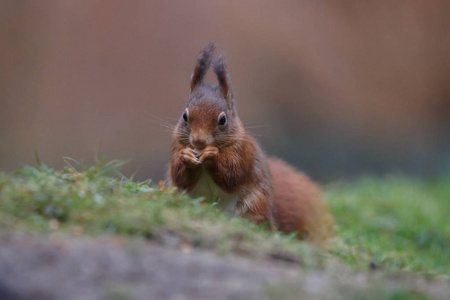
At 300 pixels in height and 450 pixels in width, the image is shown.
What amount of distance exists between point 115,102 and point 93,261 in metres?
8.75

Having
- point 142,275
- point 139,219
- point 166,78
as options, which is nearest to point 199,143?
point 139,219

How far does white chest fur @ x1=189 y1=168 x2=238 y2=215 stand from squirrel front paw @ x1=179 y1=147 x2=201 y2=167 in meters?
0.15

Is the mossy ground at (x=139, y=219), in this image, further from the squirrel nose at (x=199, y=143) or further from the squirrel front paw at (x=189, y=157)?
the squirrel nose at (x=199, y=143)

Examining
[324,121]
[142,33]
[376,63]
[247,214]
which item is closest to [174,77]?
[142,33]

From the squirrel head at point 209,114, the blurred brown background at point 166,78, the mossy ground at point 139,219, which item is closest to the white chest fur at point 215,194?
the squirrel head at point 209,114

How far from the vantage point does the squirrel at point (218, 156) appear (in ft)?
15.4

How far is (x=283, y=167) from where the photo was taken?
252 inches

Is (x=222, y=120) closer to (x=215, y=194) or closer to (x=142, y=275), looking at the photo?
(x=215, y=194)

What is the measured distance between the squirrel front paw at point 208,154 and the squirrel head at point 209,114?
66mm

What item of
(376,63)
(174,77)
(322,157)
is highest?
Answer: (376,63)

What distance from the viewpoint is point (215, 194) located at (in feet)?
15.6

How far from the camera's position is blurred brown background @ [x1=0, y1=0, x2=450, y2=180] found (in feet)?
36.9

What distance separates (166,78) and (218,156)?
22.4ft

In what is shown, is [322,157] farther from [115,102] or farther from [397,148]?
[115,102]
